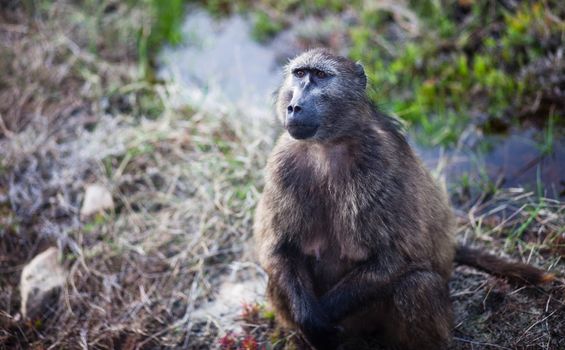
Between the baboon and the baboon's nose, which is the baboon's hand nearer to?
the baboon

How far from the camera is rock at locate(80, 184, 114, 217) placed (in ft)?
15.2

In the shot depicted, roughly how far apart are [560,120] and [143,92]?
368 centimetres

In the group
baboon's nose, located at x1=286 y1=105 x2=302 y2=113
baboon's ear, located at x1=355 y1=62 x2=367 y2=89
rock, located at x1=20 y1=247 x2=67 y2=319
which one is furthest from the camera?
rock, located at x1=20 y1=247 x2=67 y2=319

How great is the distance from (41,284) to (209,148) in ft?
5.86

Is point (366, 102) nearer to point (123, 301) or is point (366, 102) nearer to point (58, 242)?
point (123, 301)

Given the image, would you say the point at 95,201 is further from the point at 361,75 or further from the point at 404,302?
the point at 404,302

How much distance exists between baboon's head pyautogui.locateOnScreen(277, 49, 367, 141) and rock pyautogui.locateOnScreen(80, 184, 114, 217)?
1949mm

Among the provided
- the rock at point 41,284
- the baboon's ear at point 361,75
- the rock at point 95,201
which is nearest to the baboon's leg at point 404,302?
the baboon's ear at point 361,75

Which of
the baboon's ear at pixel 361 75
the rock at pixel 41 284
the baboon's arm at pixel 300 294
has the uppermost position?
the baboon's ear at pixel 361 75

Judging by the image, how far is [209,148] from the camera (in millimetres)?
5184

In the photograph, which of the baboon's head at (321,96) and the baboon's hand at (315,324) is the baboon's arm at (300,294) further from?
the baboon's head at (321,96)

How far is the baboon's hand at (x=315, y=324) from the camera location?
3.12 meters

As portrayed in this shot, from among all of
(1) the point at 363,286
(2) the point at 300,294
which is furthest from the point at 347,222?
(2) the point at 300,294

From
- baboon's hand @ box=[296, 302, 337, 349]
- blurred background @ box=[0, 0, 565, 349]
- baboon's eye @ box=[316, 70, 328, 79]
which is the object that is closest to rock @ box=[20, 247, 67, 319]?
blurred background @ box=[0, 0, 565, 349]
